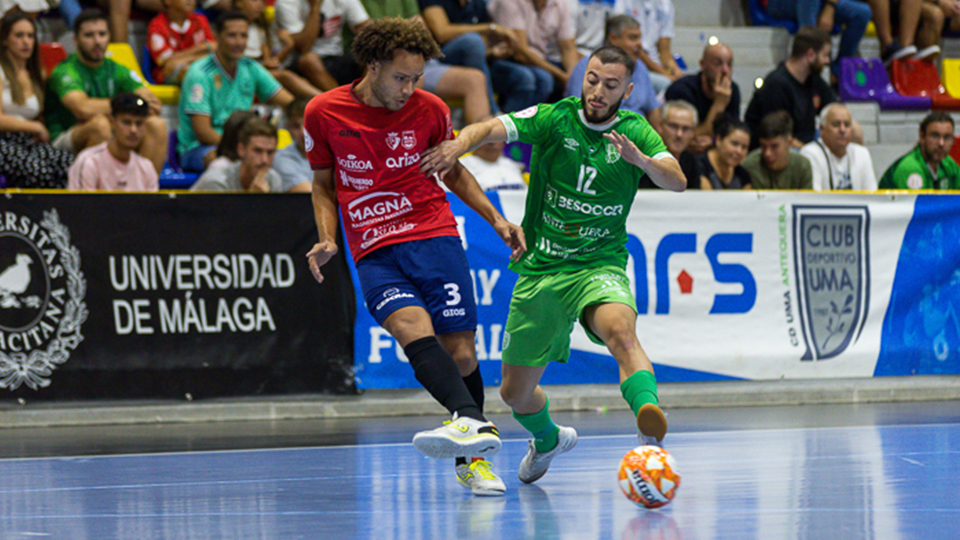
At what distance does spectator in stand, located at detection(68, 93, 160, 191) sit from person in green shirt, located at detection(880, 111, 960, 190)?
6463 mm

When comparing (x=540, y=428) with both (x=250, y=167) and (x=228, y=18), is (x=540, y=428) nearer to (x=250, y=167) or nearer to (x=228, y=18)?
(x=250, y=167)

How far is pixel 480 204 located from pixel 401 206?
36 cm

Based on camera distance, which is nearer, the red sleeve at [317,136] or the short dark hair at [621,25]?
the red sleeve at [317,136]

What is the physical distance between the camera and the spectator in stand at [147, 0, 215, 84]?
10008mm

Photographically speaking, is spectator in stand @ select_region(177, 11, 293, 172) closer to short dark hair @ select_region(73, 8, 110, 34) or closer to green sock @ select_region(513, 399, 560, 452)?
short dark hair @ select_region(73, 8, 110, 34)

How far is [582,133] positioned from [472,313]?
0.92 meters

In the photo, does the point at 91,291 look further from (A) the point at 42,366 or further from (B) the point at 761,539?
(B) the point at 761,539

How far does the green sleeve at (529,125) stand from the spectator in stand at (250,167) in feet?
12.0

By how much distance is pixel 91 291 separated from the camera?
7.52 m

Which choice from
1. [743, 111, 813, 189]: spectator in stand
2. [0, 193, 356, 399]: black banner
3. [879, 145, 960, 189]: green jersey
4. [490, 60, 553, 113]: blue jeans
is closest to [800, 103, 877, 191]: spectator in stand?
[879, 145, 960, 189]: green jersey

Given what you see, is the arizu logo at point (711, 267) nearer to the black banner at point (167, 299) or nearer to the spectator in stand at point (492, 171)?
the spectator in stand at point (492, 171)

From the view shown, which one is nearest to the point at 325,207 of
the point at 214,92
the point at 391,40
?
the point at 391,40

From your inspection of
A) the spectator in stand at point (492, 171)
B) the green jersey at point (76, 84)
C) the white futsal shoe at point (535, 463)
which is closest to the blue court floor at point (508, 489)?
the white futsal shoe at point (535, 463)

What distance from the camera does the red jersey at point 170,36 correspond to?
10.1 m
